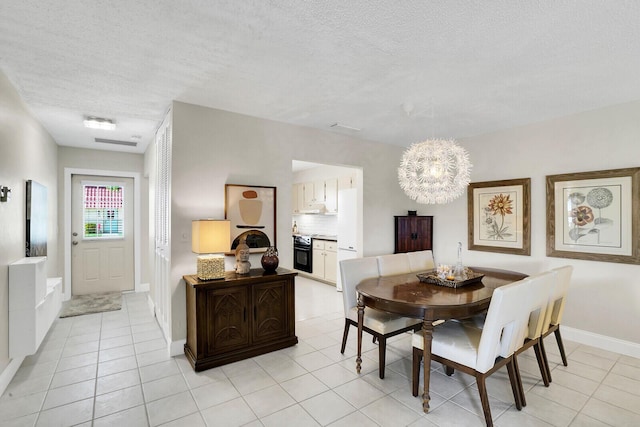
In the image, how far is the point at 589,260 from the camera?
3.43 m

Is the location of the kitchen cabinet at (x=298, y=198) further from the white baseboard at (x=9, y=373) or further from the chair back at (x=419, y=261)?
the white baseboard at (x=9, y=373)

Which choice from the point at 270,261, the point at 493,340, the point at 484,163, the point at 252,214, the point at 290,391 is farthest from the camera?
the point at 484,163

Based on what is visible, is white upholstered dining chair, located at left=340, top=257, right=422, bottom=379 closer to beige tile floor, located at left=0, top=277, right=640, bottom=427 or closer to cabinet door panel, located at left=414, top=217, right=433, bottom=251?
beige tile floor, located at left=0, top=277, right=640, bottom=427

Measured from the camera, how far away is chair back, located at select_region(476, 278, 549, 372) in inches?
79.0

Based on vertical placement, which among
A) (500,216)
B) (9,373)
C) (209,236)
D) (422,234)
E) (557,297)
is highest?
(500,216)

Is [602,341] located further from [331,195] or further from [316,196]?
[316,196]

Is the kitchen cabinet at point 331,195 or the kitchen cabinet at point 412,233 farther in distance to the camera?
the kitchen cabinet at point 331,195

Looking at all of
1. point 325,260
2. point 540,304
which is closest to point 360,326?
point 540,304

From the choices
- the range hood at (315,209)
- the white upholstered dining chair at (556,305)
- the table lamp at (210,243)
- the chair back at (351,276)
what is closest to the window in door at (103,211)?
the table lamp at (210,243)

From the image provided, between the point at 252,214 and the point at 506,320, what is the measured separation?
8.47ft

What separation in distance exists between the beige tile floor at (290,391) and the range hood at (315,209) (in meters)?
3.43

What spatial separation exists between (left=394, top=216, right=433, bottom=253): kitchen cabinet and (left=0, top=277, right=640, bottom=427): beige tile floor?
1873mm

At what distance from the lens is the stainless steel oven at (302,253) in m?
6.70

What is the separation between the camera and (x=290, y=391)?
248cm
